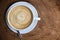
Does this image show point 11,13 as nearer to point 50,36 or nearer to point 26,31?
point 26,31

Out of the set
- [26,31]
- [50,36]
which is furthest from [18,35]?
[50,36]

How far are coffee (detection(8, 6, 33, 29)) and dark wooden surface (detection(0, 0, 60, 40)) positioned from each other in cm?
5

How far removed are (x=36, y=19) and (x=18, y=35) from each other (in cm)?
15

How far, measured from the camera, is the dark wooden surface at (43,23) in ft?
2.79

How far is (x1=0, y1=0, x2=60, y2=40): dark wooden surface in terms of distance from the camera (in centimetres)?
85

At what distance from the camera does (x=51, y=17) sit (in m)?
0.87

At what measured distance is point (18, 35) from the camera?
A: 2.77 feet

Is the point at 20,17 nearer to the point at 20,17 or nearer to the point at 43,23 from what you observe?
the point at 20,17

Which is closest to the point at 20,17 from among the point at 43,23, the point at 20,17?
the point at 20,17

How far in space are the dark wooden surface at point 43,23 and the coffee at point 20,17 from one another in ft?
0.15

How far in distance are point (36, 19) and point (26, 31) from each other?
98 mm

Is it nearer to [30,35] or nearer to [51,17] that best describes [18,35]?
[30,35]

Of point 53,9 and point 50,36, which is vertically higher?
point 53,9

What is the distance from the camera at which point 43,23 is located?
0.86 m
